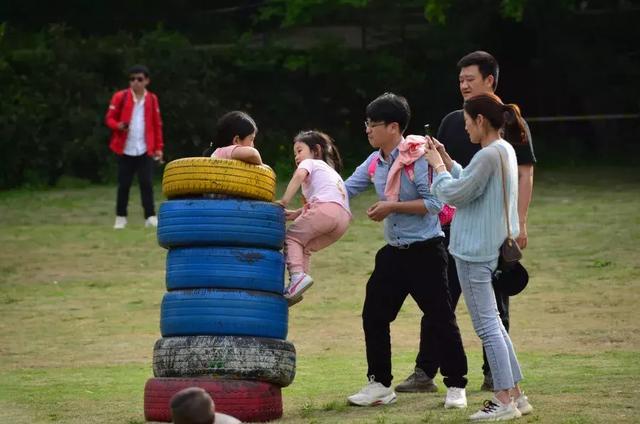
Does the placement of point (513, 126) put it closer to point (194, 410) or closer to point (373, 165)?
point (373, 165)

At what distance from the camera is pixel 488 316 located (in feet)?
25.7

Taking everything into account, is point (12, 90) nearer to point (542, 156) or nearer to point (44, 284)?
point (542, 156)

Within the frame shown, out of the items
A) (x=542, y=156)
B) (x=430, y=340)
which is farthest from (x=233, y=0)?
(x=430, y=340)

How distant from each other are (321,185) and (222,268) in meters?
0.96

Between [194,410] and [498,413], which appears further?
[498,413]

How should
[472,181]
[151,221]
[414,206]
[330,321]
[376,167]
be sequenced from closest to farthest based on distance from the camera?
[472,181] → [414,206] → [376,167] → [330,321] → [151,221]

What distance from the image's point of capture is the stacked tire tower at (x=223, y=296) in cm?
807

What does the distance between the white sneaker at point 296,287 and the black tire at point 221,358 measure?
14.1 inches

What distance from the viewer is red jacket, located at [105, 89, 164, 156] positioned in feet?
61.1

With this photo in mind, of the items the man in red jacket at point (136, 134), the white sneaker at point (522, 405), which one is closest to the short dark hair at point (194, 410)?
the white sneaker at point (522, 405)

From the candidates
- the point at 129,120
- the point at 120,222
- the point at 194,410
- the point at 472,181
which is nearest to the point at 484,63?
the point at 472,181

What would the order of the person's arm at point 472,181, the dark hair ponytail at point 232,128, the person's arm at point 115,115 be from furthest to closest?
the person's arm at point 115,115, the dark hair ponytail at point 232,128, the person's arm at point 472,181

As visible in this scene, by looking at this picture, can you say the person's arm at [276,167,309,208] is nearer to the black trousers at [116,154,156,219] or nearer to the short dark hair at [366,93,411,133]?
the short dark hair at [366,93,411,133]

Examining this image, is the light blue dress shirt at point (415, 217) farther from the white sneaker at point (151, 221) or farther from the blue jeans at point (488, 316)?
the white sneaker at point (151, 221)
